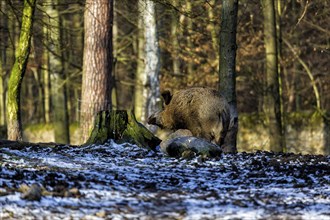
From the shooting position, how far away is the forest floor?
660 centimetres

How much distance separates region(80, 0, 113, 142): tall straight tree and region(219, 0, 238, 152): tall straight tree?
3455mm

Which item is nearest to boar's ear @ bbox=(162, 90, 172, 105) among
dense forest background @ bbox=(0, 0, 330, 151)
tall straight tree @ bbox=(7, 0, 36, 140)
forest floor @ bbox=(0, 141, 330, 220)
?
forest floor @ bbox=(0, 141, 330, 220)

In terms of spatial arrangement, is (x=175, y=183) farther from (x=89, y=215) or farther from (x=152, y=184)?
(x=89, y=215)

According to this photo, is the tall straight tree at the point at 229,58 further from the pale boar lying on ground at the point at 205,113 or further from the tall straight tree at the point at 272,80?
the tall straight tree at the point at 272,80

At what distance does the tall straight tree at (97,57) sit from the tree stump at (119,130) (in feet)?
11.2

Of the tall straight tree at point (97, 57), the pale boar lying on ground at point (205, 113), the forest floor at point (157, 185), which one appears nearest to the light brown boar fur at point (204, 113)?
the pale boar lying on ground at point (205, 113)

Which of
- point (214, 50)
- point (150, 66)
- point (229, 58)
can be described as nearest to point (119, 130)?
point (229, 58)

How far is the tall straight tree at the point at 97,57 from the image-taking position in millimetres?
15688

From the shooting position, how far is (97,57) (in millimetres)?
15719

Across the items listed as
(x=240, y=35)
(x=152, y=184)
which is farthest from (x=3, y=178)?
(x=240, y=35)

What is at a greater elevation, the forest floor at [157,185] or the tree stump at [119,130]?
the tree stump at [119,130]

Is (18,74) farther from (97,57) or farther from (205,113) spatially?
(205,113)

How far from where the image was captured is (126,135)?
1222 centimetres

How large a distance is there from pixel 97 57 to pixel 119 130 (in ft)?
12.6
